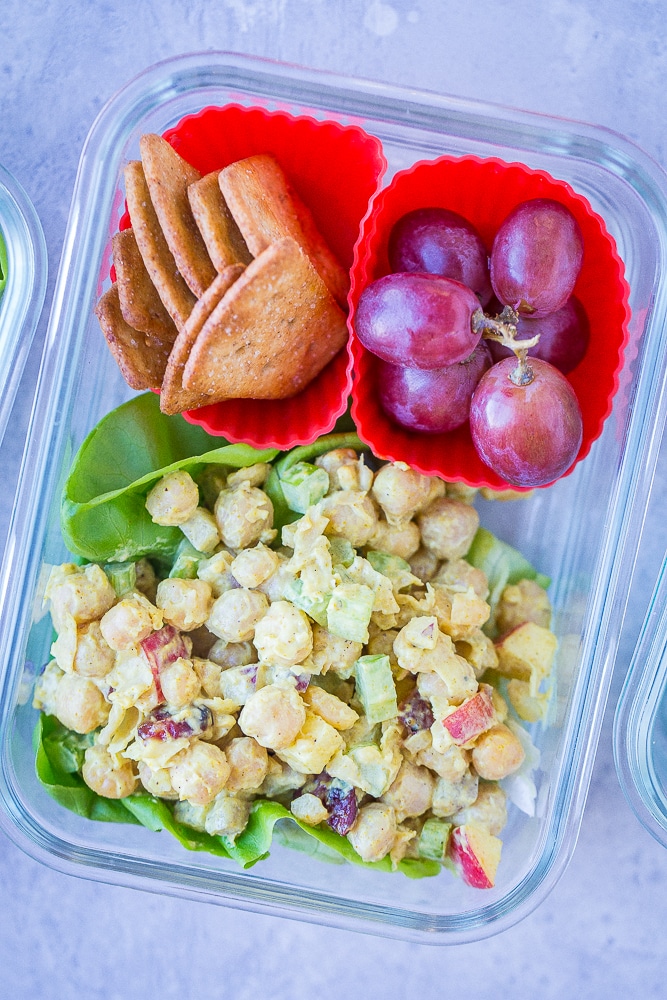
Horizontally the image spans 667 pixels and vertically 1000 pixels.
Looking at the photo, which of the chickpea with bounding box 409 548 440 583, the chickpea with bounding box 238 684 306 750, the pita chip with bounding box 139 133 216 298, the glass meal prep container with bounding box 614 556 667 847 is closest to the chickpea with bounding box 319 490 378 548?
the chickpea with bounding box 409 548 440 583

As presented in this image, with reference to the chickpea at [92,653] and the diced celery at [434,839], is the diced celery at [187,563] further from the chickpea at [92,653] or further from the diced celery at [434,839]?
the diced celery at [434,839]

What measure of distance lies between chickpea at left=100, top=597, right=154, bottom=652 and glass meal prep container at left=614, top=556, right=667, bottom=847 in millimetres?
679

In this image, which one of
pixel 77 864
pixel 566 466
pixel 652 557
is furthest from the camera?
pixel 652 557

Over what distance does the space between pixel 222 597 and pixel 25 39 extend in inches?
38.2

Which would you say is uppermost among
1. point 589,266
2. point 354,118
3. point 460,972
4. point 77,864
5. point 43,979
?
point 354,118

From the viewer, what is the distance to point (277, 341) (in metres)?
1.05

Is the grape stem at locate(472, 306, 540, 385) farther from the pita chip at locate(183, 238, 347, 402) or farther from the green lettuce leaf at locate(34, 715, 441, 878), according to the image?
the green lettuce leaf at locate(34, 715, 441, 878)

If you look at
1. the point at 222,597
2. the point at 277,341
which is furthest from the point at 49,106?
the point at 222,597

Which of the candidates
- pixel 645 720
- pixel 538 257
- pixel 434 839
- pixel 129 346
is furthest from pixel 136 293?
pixel 645 720

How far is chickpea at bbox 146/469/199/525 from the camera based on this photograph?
1.09 meters

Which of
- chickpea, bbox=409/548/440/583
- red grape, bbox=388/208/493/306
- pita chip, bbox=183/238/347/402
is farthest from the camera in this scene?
chickpea, bbox=409/548/440/583

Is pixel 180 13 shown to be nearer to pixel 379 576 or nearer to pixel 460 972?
pixel 379 576

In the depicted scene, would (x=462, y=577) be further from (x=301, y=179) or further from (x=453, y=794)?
(x=301, y=179)

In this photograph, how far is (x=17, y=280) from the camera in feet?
4.13
